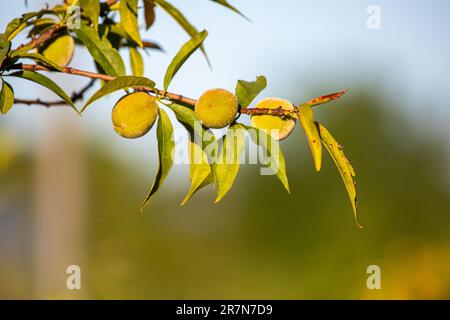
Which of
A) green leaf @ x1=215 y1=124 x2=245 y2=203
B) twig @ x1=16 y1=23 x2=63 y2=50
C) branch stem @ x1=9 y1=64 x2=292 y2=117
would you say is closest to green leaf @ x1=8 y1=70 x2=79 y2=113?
branch stem @ x1=9 y1=64 x2=292 y2=117

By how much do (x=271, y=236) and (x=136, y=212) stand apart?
2121mm

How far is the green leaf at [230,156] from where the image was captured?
0.82 meters

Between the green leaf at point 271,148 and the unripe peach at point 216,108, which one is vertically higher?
the unripe peach at point 216,108

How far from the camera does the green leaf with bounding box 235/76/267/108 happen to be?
2.80ft

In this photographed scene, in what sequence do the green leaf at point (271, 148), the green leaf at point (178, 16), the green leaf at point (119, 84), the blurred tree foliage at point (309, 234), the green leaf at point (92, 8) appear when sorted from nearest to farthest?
the green leaf at point (119, 84)
the green leaf at point (271, 148)
the green leaf at point (92, 8)
the green leaf at point (178, 16)
the blurred tree foliage at point (309, 234)

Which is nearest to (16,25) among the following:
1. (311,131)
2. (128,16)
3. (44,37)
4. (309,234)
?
(44,37)

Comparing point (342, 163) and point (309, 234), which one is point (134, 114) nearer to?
point (342, 163)

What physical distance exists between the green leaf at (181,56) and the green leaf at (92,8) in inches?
8.0

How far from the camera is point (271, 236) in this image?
5.53 meters

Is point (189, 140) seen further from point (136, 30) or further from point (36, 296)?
point (36, 296)

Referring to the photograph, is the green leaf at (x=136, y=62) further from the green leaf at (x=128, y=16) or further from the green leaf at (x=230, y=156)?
the green leaf at (x=230, y=156)

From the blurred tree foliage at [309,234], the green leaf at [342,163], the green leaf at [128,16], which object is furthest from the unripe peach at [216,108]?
the blurred tree foliage at [309,234]

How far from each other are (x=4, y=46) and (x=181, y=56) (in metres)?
0.29

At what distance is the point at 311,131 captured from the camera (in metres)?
0.76
